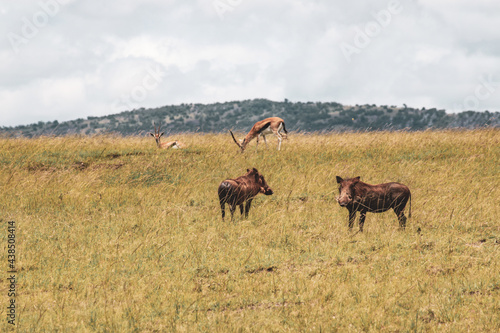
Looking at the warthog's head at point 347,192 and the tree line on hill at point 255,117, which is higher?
the tree line on hill at point 255,117

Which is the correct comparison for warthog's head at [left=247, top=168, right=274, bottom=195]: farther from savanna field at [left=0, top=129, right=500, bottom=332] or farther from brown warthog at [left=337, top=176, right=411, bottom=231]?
brown warthog at [left=337, top=176, right=411, bottom=231]

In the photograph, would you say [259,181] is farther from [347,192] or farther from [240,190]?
[347,192]

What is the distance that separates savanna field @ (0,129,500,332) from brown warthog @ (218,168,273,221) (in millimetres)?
411

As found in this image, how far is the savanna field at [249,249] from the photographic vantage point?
5793 mm

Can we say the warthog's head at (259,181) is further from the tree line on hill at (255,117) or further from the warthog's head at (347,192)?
the tree line on hill at (255,117)

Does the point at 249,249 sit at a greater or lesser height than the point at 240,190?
lesser

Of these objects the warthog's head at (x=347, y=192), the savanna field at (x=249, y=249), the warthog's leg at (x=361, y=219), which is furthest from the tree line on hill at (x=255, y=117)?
the warthog's head at (x=347, y=192)

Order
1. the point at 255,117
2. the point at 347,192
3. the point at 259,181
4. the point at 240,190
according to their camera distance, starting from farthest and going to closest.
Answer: the point at 255,117 → the point at 259,181 → the point at 240,190 → the point at 347,192

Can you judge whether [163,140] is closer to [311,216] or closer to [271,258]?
[311,216]

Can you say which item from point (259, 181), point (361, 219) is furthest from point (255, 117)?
point (361, 219)

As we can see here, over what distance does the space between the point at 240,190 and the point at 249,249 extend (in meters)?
2.05

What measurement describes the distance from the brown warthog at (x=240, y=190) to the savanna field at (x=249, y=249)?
41 cm

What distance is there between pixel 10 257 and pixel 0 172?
26.3 feet

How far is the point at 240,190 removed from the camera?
10008 millimetres
